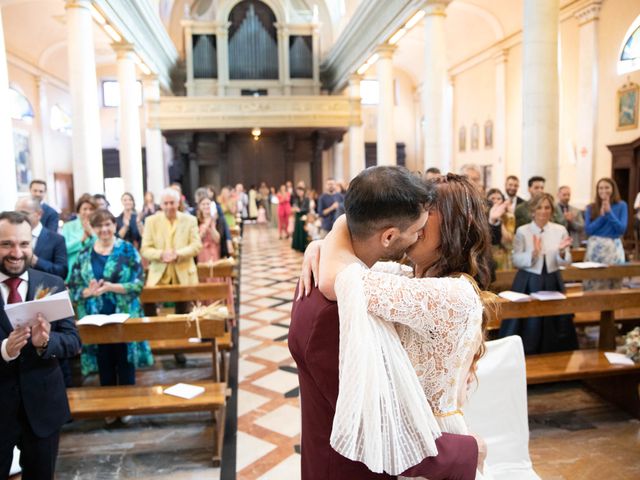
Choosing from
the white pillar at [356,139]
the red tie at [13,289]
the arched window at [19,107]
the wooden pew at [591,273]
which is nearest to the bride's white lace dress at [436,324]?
the red tie at [13,289]

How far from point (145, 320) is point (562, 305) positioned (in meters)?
3.30

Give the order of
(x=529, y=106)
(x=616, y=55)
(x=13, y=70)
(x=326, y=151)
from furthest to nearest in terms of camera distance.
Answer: (x=326, y=151), (x=13, y=70), (x=616, y=55), (x=529, y=106)

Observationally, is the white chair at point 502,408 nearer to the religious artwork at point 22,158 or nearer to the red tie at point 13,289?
the red tie at point 13,289

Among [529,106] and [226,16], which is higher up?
[226,16]

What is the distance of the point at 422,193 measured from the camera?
1323 millimetres

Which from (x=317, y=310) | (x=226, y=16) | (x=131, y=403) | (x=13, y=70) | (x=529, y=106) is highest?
(x=226, y=16)

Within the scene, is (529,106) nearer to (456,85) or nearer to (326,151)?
(456,85)

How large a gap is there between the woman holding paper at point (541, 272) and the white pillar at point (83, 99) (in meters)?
7.18

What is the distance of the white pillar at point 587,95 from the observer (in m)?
12.1

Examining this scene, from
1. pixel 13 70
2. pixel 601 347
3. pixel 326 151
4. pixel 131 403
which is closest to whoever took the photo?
pixel 131 403

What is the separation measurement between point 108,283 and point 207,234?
270 cm

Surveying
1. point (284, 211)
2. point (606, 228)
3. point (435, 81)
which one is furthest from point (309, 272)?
point (284, 211)

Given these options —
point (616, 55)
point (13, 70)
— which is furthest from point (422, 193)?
point (13, 70)

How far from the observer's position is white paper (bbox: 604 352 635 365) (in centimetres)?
396
